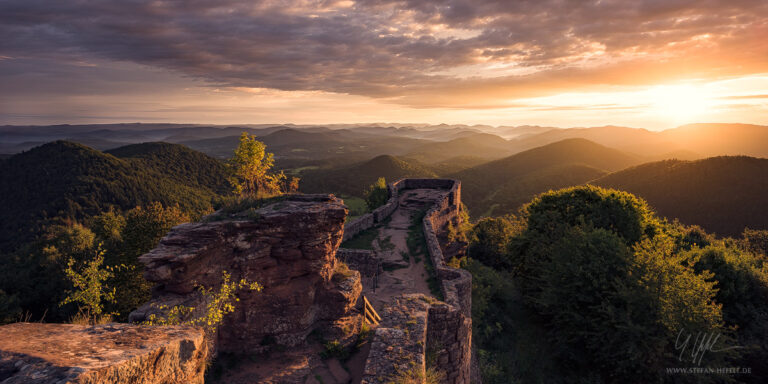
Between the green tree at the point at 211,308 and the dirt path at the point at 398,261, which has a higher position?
the green tree at the point at 211,308

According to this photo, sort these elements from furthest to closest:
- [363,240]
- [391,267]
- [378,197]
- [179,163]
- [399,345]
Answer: [179,163]
[378,197]
[363,240]
[391,267]
[399,345]

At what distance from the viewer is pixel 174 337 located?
16.7 ft

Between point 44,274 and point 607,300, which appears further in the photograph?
point 44,274

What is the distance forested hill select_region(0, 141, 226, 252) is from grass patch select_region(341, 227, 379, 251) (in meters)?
50.4

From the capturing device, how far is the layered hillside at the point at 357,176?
84.1 meters

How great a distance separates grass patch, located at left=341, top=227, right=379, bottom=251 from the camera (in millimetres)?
19406

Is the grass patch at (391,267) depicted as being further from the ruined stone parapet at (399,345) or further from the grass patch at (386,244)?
the ruined stone parapet at (399,345)

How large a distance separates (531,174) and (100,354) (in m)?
99.6

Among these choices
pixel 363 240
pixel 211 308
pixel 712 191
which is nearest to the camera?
pixel 211 308

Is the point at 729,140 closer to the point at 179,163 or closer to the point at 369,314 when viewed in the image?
the point at 369,314

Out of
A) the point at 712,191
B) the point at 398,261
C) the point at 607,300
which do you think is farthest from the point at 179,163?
the point at 712,191

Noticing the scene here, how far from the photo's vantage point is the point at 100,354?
4.02 m

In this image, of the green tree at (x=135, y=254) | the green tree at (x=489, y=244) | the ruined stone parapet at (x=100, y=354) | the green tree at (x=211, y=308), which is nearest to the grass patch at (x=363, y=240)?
the green tree at (x=211, y=308)
